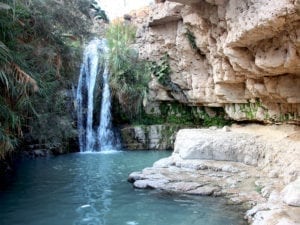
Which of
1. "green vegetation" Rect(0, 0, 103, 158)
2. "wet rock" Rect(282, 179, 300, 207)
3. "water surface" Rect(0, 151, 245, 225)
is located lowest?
"water surface" Rect(0, 151, 245, 225)

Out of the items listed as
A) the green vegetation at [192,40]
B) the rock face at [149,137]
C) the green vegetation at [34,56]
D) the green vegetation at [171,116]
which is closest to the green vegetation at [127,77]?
the green vegetation at [171,116]

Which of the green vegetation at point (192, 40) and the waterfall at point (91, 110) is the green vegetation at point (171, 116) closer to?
the waterfall at point (91, 110)

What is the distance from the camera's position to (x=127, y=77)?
17.7 metres

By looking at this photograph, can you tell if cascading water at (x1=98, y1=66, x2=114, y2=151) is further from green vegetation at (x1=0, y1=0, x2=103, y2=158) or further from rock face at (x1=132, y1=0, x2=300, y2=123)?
green vegetation at (x1=0, y1=0, x2=103, y2=158)

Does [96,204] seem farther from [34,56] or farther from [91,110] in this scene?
[91,110]

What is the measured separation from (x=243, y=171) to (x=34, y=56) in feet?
18.3

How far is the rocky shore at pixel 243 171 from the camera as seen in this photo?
6.68 meters

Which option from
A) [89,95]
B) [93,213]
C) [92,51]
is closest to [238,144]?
[93,213]

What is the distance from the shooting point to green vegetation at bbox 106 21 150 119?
1742 centimetres

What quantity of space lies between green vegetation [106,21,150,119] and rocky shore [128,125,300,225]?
568 centimetres

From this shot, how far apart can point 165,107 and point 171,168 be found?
312 inches

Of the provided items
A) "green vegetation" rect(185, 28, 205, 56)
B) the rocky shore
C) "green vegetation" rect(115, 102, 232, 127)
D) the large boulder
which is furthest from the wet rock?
"green vegetation" rect(115, 102, 232, 127)

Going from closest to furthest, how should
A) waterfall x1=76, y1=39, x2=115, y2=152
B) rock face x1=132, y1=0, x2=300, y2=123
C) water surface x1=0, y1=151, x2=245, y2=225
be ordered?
1. water surface x1=0, y1=151, x2=245, y2=225
2. rock face x1=132, y1=0, x2=300, y2=123
3. waterfall x1=76, y1=39, x2=115, y2=152

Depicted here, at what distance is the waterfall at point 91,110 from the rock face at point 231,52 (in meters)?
2.16
